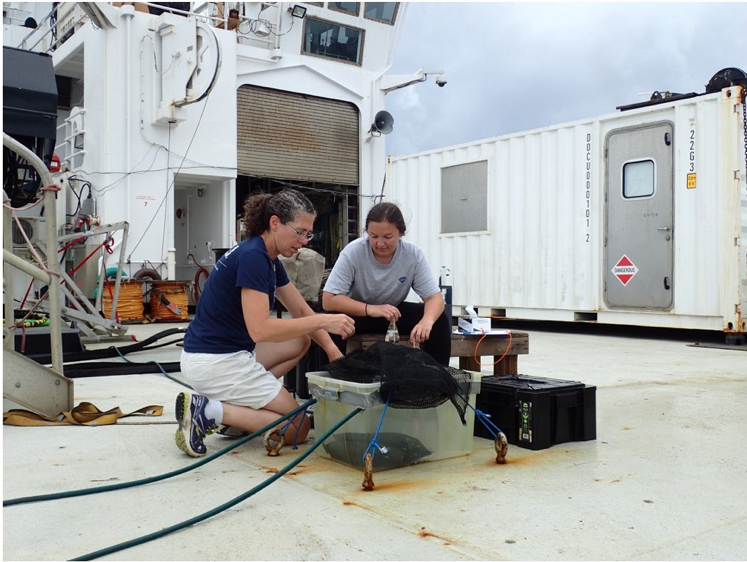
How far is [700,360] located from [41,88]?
603 cm

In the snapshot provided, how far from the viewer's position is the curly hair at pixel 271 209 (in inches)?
122

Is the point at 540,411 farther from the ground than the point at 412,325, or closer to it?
closer to it

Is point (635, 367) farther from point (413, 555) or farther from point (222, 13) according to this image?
point (222, 13)

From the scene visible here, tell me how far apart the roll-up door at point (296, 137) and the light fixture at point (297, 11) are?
1.52 meters

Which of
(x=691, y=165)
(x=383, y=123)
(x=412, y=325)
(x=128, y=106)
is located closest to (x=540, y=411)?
(x=412, y=325)

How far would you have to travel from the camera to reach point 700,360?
6.73m

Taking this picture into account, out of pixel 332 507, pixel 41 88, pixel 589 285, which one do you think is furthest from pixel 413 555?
pixel 589 285

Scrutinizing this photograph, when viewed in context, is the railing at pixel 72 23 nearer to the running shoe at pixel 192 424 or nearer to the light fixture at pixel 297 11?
the light fixture at pixel 297 11

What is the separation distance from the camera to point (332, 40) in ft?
49.3

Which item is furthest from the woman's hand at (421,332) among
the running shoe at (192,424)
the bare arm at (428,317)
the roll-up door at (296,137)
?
the roll-up door at (296,137)

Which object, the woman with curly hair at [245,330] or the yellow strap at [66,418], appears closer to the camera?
the woman with curly hair at [245,330]

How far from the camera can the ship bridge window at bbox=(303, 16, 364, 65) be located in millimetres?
14633

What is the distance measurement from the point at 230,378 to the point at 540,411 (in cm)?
143

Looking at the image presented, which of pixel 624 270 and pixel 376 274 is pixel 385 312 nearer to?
pixel 376 274
